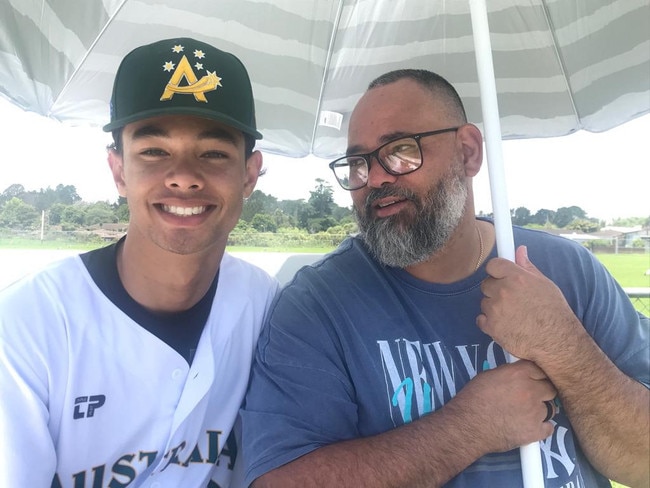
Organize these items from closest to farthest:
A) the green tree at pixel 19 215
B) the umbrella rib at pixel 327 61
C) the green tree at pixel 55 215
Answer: the umbrella rib at pixel 327 61, the green tree at pixel 55 215, the green tree at pixel 19 215

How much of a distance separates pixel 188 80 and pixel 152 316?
74 centimetres

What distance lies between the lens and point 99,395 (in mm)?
1129

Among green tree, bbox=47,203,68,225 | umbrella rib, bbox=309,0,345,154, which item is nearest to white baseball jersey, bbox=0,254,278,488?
umbrella rib, bbox=309,0,345,154

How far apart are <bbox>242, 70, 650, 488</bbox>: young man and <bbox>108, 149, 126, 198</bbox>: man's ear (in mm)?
637

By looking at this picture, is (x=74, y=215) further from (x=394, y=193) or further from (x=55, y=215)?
(x=394, y=193)

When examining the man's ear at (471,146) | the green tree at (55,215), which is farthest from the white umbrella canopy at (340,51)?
the green tree at (55,215)

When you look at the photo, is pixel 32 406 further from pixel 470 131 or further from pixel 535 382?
pixel 470 131

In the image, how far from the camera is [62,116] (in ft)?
5.57

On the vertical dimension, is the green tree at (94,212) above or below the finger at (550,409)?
above

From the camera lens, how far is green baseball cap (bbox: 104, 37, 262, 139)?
1.23 meters

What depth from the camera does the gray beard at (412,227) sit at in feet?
4.75

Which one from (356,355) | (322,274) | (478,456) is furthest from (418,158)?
(478,456)

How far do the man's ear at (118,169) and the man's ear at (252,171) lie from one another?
1.30ft

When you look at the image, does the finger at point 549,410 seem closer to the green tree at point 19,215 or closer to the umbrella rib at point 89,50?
the umbrella rib at point 89,50
